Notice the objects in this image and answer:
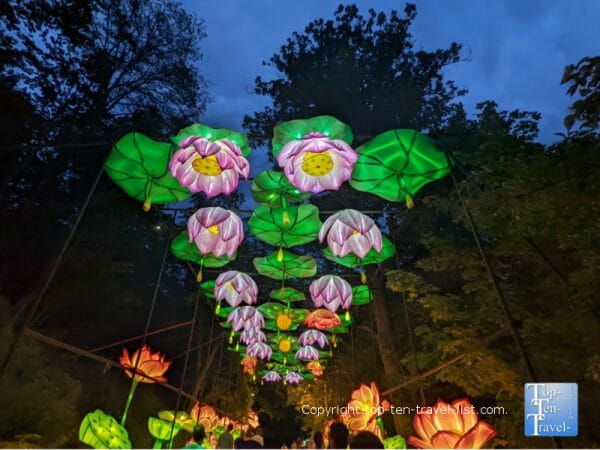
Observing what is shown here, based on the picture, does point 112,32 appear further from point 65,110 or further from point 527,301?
point 527,301

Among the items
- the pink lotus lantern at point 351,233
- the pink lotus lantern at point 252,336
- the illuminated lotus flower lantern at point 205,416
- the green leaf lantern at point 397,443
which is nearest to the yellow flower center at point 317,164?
the pink lotus lantern at point 351,233

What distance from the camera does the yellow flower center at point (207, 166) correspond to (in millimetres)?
3830

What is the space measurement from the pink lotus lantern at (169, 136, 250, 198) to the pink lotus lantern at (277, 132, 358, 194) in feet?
1.54

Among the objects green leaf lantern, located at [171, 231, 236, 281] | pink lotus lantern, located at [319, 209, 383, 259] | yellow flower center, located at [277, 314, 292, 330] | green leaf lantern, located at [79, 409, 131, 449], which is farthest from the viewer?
yellow flower center, located at [277, 314, 292, 330]

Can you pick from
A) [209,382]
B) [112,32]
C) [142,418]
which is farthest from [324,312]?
[209,382]

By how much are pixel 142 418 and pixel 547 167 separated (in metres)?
12.6

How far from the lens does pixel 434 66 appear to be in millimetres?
11492

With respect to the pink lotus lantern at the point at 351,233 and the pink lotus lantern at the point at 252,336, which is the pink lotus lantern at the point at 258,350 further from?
the pink lotus lantern at the point at 351,233

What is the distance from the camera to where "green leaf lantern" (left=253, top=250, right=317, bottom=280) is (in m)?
6.63

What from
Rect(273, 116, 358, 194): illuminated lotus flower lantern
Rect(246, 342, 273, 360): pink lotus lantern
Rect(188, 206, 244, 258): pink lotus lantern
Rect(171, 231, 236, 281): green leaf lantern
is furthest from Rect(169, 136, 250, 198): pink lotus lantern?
Rect(246, 342, 273, 360): pink lotus lantern

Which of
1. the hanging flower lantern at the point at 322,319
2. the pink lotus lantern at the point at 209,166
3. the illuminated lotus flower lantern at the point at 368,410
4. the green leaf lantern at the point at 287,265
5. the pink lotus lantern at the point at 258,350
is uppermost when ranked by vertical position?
the green leaf lantern at the point at 287,265

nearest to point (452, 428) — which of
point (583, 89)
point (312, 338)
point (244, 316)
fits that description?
point (583, 89)

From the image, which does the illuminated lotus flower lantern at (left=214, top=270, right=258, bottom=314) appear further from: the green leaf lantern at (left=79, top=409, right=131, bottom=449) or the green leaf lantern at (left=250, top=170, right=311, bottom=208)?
the green leaf lantern at (left=79, top=409, right=131, bottom=449)

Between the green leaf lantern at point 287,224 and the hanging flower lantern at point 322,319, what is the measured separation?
312 cm
